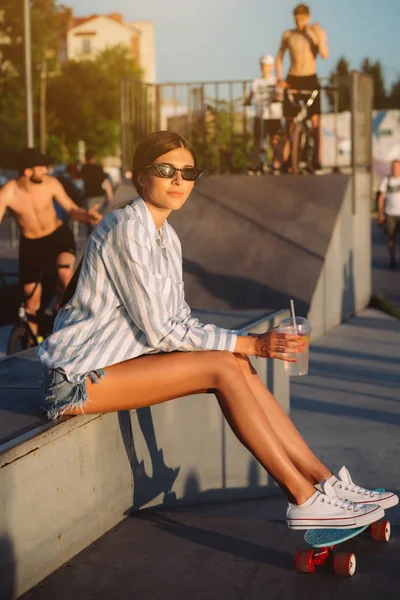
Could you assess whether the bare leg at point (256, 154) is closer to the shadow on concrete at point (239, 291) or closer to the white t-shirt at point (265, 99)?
the white t-shirt at point (265, 99)

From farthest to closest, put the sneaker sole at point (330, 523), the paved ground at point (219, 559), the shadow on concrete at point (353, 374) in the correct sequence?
the shadow on concrete at point (353, 374) → the sneaker sole at point (330, 523) → the paved ground at point (219, 559)

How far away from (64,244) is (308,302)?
3.03 metres

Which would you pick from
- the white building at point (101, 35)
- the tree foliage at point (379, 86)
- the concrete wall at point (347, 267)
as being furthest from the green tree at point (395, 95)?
the concrete wall at point (347, 267)

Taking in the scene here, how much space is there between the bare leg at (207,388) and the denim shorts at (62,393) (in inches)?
1.5

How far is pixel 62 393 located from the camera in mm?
3949

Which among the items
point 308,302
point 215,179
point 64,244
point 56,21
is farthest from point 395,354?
point 56,21

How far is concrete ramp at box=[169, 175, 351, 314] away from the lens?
11.2 metres

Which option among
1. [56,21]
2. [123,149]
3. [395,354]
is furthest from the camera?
[56,21]

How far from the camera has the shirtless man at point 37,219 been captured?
8445 mm

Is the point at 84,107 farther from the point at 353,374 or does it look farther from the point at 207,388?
the point at 207,388

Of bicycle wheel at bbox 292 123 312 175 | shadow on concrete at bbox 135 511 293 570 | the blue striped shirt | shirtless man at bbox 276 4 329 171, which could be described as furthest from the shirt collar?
shirtless man at bbox 276 4 329 171

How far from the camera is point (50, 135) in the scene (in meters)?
90.7

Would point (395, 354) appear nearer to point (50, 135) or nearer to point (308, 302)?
point (308, 302)

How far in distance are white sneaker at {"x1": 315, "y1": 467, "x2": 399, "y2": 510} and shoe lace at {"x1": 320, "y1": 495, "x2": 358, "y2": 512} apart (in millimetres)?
89
